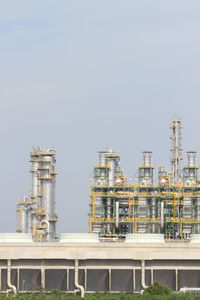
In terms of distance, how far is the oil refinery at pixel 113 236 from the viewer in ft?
289

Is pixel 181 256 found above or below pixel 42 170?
below

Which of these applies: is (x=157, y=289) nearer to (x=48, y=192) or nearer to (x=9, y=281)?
(x=9, y=281)

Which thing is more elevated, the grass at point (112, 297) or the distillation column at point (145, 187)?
the distillation column at point (145, 187)

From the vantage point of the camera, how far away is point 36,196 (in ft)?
439

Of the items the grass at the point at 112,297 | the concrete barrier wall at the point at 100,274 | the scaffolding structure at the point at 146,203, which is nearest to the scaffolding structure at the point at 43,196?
the scaffolding structure at the point at 146,203

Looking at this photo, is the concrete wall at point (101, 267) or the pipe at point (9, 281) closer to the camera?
the pipe at point (9, 281)

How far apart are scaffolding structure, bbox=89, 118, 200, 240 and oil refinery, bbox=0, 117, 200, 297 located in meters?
0.13

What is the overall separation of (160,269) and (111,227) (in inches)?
1321

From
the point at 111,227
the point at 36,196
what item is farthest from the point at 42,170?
the point at 111,227

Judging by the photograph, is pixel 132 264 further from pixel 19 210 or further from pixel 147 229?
pixel 19 210

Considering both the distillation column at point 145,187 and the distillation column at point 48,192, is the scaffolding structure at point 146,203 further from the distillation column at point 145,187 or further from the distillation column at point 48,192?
the distillation column at point 48,192

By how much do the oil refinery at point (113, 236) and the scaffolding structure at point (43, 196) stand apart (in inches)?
5.6

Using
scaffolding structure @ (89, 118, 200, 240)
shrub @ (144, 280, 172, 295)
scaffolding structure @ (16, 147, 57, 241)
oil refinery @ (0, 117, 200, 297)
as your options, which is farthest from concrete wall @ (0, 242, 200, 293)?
scaffolding structure @ (16, 147, 57, 241)

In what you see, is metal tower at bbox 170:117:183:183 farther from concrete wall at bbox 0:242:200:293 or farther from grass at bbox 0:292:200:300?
grass at bbox 0:292:200:300
